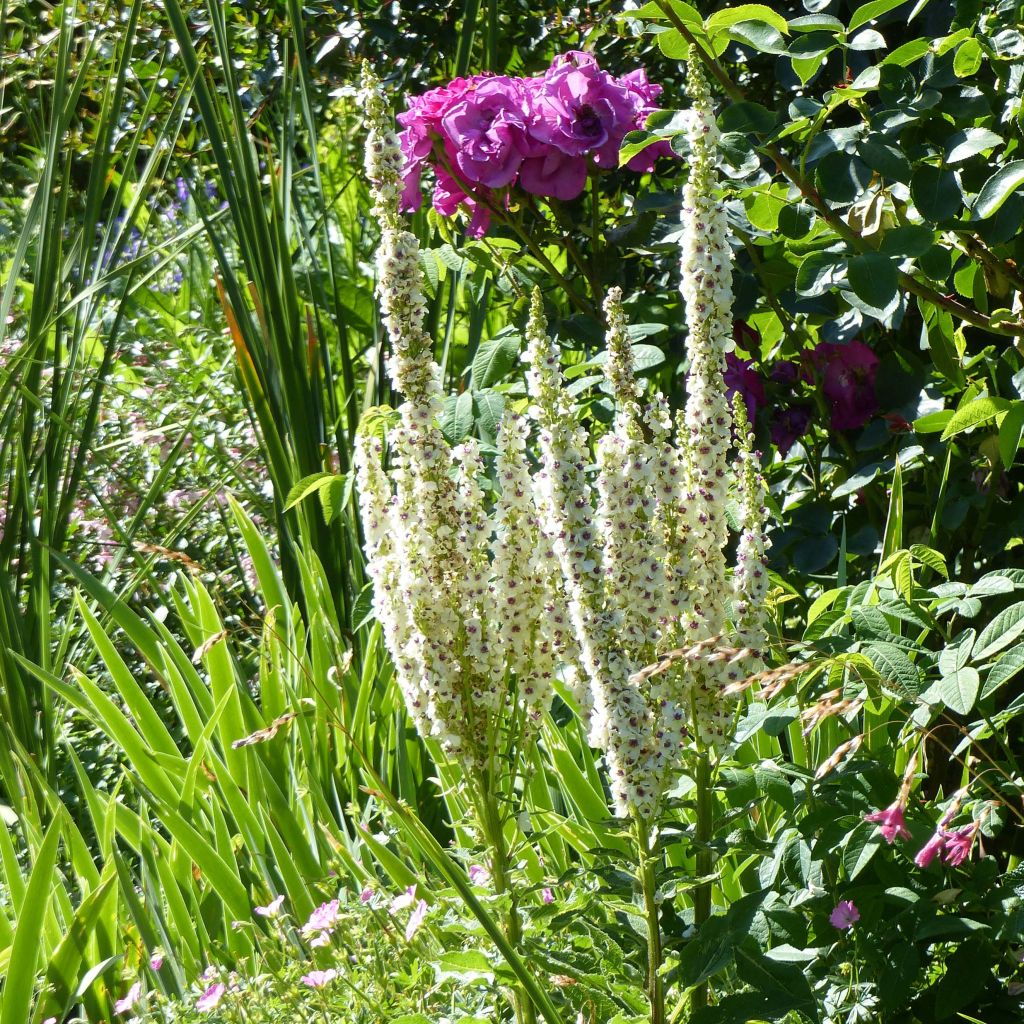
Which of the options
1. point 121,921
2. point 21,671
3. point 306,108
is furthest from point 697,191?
point 21,671

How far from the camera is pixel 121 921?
7.46 ft

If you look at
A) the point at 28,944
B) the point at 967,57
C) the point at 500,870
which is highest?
the point at 967,57

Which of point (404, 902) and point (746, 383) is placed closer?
point (404, 902)

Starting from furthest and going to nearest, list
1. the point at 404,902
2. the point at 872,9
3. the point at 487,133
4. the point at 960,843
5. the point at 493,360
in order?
1. the point at 493,360
2. the point at 487,133
3. the point at 404,902
4. the point at 872,9
5. the point at 960,843

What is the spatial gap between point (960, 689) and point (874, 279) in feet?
1.72

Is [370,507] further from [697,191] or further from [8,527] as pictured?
[8,527]

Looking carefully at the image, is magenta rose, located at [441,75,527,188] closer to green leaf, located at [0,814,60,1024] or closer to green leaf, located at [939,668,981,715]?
green leaf, located at [939,668,981,715]

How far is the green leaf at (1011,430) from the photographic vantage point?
1556 millimetres

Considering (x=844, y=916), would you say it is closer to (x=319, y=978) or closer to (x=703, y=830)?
(x=703, y=830)

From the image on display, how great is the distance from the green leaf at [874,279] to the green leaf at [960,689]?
47 centimetres

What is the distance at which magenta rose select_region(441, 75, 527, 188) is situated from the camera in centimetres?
198

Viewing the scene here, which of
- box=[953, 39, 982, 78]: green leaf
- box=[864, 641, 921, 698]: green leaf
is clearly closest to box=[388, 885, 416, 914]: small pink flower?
box=[864, 641, 921, 698]: green leaf

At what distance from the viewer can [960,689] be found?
1.32 meters

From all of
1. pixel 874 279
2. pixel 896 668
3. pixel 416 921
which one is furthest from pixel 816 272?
pixel 416 921
